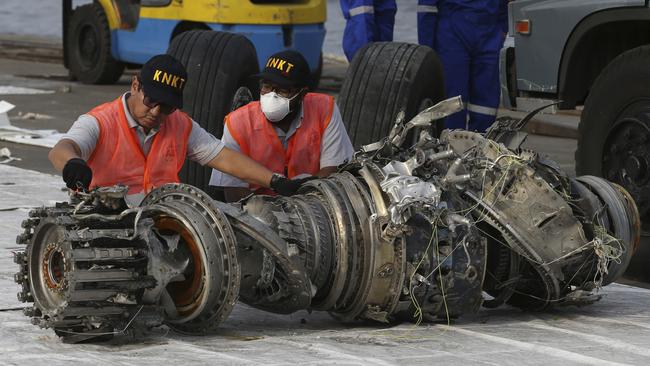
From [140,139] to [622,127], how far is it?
2752 mm

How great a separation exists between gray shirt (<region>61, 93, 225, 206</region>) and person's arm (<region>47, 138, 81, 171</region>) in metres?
0.05

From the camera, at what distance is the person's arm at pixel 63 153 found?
Answer: 6613 millimetres

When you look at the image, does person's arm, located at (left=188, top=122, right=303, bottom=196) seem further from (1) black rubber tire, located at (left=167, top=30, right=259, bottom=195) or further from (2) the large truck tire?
(2) the large truck tire

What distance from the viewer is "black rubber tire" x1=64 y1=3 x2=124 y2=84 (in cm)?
1812

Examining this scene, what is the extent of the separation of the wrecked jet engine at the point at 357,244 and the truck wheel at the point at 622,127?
1123 millimetres

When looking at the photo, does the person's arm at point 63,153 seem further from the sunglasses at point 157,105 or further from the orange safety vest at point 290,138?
the orange safety vest at point 290,138

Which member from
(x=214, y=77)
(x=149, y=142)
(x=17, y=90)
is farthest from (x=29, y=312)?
(x=17, y=90)

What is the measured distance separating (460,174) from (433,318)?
0.62 metres

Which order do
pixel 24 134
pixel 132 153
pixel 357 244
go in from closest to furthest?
pixel 357 244 < pixel 132 153 < pixel 24 134

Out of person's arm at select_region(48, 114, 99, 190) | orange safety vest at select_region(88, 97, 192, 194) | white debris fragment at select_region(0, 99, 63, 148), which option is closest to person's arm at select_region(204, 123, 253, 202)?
orange safety vest at select_region(88, 97, 192, 194)

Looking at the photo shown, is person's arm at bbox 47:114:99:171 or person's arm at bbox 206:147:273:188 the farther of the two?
person's arm at bbox 206:147:273:188

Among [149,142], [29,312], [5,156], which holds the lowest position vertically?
[29,312]

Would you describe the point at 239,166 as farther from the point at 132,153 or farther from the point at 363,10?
the point at 363,10

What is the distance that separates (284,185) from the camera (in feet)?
23.3
